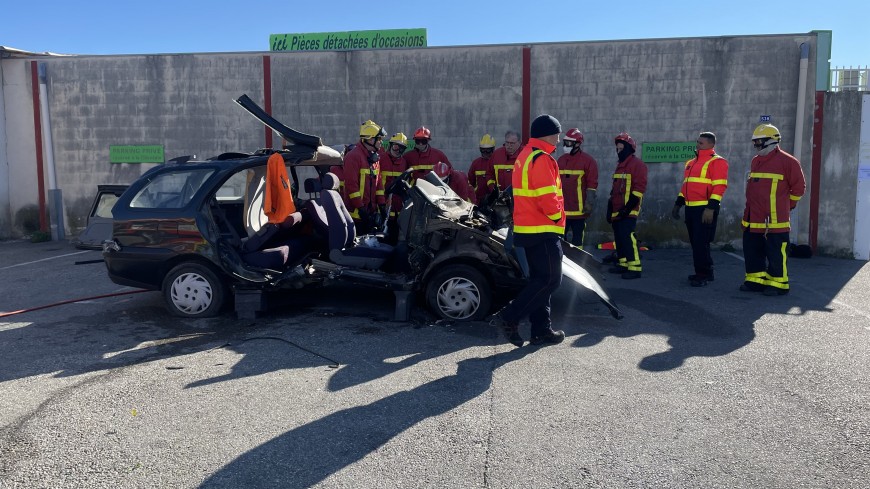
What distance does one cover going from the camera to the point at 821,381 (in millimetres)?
4488

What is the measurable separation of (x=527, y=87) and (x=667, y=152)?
268 centimetres

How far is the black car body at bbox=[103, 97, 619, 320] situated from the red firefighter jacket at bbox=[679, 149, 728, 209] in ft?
8.22

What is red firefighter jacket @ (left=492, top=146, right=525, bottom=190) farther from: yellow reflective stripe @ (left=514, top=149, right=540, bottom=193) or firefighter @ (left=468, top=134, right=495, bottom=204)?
yellow reflective stripe @ (left=514, top=149, right=540, bottom=193)

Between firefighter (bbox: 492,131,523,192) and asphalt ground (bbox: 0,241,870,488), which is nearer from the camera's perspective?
asphalt ground (bbox: 0,241,870,488)

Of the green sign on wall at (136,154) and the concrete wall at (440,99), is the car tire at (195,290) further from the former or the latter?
the green sign on wall at (136,154)

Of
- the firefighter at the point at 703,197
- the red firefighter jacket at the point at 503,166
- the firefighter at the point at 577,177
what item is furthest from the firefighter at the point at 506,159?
the firefighter at the point at 703,197

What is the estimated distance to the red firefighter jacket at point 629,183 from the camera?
8406 mm

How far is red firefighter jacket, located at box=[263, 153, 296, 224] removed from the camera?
622 cm

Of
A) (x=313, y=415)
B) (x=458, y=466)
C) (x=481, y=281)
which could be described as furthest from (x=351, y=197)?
(x=458, y=466)

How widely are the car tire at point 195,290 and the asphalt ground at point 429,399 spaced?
0.54 ft

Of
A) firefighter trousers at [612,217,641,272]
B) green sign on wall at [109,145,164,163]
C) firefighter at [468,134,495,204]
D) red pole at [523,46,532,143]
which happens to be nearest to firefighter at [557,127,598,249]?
firefighter trousers at [612,217,641,272]

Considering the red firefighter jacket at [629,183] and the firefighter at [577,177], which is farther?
the firefighter at [577,177]

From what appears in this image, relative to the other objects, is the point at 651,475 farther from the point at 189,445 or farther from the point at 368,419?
the point at 189,445

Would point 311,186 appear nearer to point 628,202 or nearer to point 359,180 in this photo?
point 359,180
